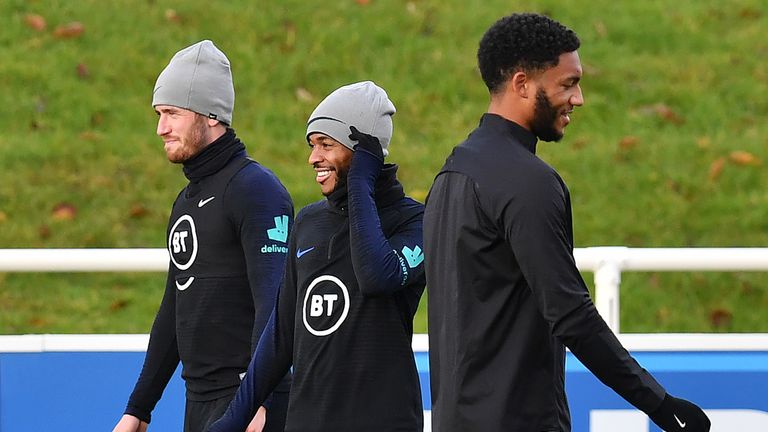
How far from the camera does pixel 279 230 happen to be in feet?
13.9

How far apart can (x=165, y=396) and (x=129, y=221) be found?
275 centimetres

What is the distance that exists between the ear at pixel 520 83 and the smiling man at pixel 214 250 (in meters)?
1.12

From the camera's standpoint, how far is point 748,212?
26.1 ft

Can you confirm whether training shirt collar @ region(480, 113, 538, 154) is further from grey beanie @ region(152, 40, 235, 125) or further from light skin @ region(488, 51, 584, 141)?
grey beanie @ region(152, 40, 235, 125)

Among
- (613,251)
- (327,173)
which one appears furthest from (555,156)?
(327,173)

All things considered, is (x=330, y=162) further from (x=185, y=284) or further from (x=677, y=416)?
(x=677, y=416)

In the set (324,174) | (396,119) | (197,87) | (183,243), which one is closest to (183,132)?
(197,87)

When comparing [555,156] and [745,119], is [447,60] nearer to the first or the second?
[555,156]

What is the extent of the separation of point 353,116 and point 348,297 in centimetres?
52

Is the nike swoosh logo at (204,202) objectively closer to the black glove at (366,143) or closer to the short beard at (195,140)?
the short beard at (195,140)

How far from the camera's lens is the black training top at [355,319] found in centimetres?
372

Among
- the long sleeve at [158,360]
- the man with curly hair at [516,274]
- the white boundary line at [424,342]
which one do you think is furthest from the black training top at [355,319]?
the white boundary line at [424,342]

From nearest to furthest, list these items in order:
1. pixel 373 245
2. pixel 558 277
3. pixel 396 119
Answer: pixel 558 277 → pixel 373 245 → pixel 396 119

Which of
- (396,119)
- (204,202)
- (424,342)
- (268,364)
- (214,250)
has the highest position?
(396,119)
